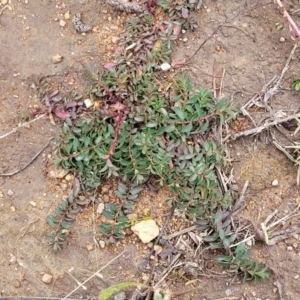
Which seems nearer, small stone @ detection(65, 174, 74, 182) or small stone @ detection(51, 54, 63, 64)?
small stone @ detection(65, 174, 74, 182)

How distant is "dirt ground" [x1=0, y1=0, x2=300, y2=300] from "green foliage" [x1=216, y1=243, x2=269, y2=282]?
69 millimetres

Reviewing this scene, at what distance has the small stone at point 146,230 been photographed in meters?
3.09

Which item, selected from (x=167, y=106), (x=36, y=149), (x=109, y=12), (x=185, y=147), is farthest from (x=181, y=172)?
(x=109, y=12)

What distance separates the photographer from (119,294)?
9.94 ft

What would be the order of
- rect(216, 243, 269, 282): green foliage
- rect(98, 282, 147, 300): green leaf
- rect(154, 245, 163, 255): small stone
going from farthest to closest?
rect(154, 245, 163, 255): small stone → rect(216, 243, 269, 282): green foliage → rect(98, 282, 147, 300): green leaf

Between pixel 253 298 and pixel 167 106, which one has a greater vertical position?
pixel 167 106

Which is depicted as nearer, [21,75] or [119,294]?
[119,294]

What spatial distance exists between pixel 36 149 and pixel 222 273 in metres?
1.19

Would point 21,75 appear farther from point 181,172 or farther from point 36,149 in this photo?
point 181,172

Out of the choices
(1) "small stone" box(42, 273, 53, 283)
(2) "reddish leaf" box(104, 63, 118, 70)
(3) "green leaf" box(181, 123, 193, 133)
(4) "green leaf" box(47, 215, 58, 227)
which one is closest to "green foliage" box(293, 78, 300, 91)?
(3) "green leaf" box(181, 123, 193, 133)

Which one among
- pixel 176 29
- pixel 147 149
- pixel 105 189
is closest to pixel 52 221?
pixel 105 189

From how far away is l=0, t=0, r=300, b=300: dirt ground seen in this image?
3.08m

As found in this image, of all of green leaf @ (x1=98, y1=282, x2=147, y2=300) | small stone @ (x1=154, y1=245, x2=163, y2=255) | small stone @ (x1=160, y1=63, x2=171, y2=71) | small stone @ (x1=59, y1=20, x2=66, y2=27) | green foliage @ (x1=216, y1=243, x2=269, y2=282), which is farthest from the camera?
small stone @ (x1=59, y1=20, x2=66, y2=27)

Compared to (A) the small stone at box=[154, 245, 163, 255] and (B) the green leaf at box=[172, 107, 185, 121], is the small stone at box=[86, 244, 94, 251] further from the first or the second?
(B) the green leaf at box=[172, 107, 185, 121]
